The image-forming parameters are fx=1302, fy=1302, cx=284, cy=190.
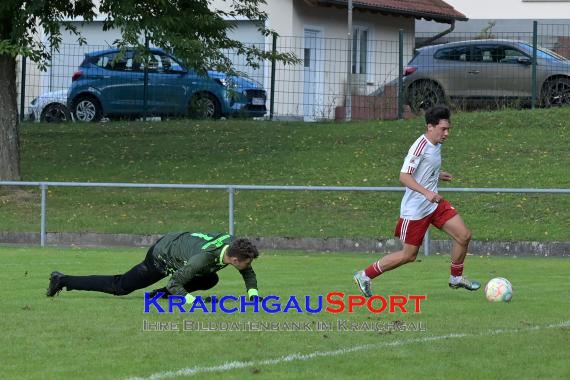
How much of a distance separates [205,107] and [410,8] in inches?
355

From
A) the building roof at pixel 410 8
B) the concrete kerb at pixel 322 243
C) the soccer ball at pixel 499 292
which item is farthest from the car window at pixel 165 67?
the soccer ball at pixel 499 292

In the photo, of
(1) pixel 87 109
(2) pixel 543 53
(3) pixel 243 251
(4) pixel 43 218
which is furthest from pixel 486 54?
(3) pixel 243 251

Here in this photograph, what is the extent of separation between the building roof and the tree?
11417mm

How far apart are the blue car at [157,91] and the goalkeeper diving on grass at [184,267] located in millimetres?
20021

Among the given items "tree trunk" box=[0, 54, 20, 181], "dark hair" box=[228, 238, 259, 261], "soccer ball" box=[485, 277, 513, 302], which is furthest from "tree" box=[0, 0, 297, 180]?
"dark hair" box=[228, 238, 259, 261]

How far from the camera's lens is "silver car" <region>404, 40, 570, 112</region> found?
1200 inches

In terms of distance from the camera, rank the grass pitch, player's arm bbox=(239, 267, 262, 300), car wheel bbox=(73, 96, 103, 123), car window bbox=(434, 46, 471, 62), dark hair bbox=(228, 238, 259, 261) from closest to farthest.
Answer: the grass pitch, dark hair bbox=(228, 238, 259, 261), player's arm bbox=(239, 267, 262, 300), car window bbox=(434, 46, 471, 62), car wheel bbox=(73, 96, 103, 123)

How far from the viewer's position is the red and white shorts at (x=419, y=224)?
41.3 ft

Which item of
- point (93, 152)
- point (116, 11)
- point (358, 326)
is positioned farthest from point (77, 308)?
point (93, 152)

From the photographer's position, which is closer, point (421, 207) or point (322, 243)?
point (421, 207)

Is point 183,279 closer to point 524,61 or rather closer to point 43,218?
point 43,218

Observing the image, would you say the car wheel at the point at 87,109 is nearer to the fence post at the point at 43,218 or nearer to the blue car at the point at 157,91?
the blue car at the point at 157,91

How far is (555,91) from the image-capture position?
3052 cm

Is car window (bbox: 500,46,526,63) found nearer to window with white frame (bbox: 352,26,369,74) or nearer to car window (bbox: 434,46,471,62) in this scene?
car window (bbox: 434,46,471,62)
